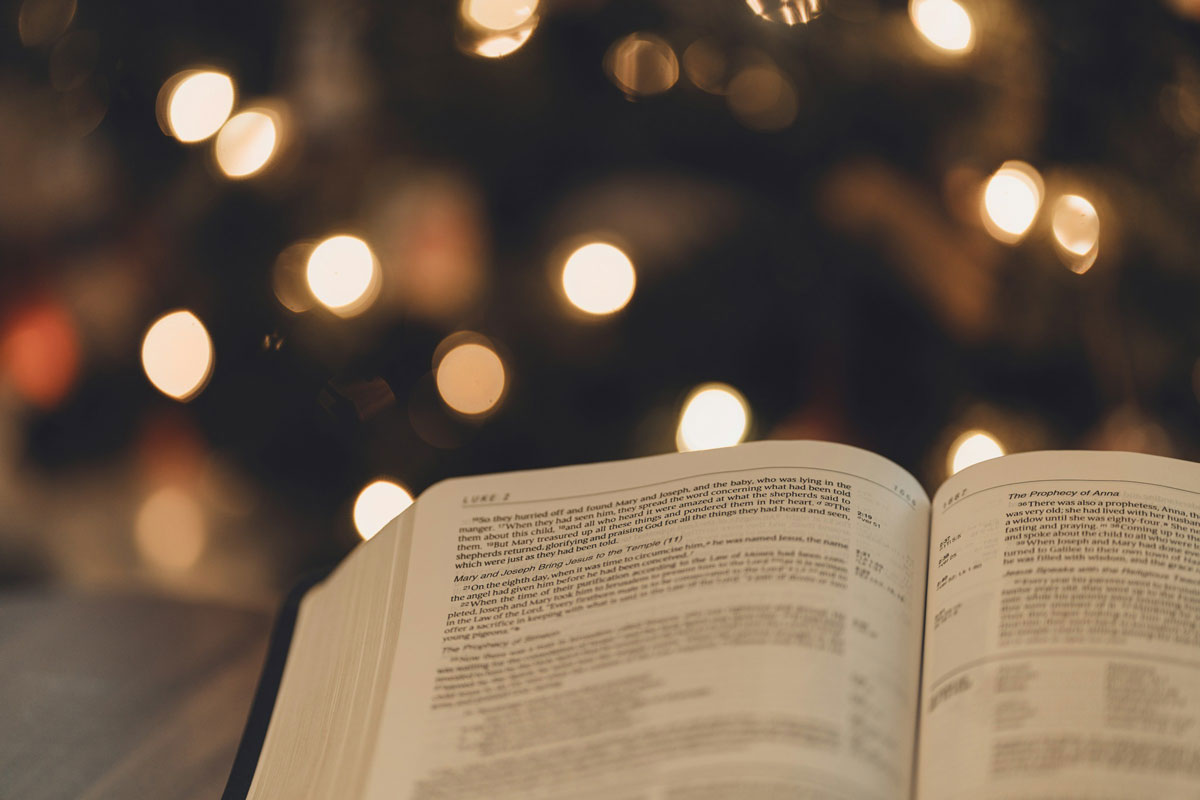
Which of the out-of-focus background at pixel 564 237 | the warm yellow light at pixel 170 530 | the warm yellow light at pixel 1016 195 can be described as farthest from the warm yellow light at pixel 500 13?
the warm yellow light at pixel 170 530

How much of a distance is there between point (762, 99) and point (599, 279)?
23cm

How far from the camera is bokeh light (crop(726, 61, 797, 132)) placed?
0.85m

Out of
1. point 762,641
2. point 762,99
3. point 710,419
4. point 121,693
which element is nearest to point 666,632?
point 762,641

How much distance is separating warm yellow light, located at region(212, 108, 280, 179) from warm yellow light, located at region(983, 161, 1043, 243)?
2.05 feet

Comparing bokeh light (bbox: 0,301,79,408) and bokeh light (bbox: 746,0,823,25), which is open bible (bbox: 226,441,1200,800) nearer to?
bokeh light (bbox: 746,0,823,25)

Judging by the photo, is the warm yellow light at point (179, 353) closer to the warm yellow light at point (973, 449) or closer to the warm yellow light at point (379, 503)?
the warm yellow light at point (379, 503)

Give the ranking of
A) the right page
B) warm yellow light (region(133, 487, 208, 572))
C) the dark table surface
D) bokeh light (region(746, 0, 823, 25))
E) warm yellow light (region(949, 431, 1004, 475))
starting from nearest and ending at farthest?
the right page, the dark table surface, bokeh light (region(746, 0, 823, 25)), warm yellow light (region(949, 431, 1004, 475)), warm yellow light (region(133, 487, 208, 572))

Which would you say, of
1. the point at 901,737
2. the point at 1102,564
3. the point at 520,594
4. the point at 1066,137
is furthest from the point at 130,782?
the point at 1066,137

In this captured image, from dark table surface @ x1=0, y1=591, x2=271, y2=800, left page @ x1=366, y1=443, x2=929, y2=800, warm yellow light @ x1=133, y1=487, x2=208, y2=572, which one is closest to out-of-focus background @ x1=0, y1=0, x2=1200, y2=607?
warm yellow light @ x1=133, y1=487, x2=208, y2=572

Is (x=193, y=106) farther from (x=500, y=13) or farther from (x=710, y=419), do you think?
(x=710, y=419)

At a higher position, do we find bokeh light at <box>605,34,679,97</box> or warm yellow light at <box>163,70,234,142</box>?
bokeh light at <box>605,34,679,97</box>

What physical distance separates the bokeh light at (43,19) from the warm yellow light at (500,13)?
1.10 ft

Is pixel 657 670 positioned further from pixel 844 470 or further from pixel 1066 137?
pixel 1066 137

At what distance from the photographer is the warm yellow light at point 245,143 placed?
→ 78 centimetres
